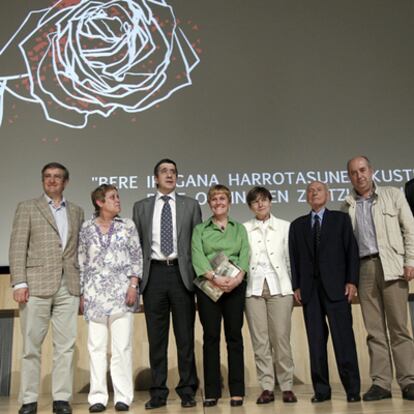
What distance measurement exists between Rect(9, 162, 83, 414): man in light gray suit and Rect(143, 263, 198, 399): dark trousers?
1.53 ft

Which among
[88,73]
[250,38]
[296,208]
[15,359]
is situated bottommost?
[15,359]

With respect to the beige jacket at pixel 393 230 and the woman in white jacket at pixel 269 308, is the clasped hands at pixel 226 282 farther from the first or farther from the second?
the beige jacket at pixel 393 230

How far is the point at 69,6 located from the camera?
15.7 feet

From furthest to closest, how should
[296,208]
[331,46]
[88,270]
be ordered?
[331,46]
[296,208]
[88,270]

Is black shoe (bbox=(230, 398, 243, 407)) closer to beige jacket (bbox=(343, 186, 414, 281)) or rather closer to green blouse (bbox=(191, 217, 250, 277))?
green blouse (bbox=(191, 217, 250, 277))

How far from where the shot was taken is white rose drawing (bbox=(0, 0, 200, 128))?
4586 millimetres

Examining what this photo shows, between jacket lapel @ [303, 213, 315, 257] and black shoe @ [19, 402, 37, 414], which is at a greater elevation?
jacket lapel @ [303, 213, 315, 257]

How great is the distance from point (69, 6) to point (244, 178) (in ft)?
7.04

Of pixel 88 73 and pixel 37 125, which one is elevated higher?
pixel 88 73

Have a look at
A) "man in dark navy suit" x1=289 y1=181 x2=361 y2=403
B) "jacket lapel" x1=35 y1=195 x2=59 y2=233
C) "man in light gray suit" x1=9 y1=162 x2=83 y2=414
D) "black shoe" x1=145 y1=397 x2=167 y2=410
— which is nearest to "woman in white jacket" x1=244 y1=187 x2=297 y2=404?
"man in dark navy suit" x1=289 y1=181 x2=361 y2=403

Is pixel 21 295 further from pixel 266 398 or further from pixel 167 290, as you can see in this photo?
pixel 266 398

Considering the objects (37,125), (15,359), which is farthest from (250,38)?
(15,359)

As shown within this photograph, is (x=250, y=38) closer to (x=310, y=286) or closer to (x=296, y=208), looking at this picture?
(x=296, y=208)

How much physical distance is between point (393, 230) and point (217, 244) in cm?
108
